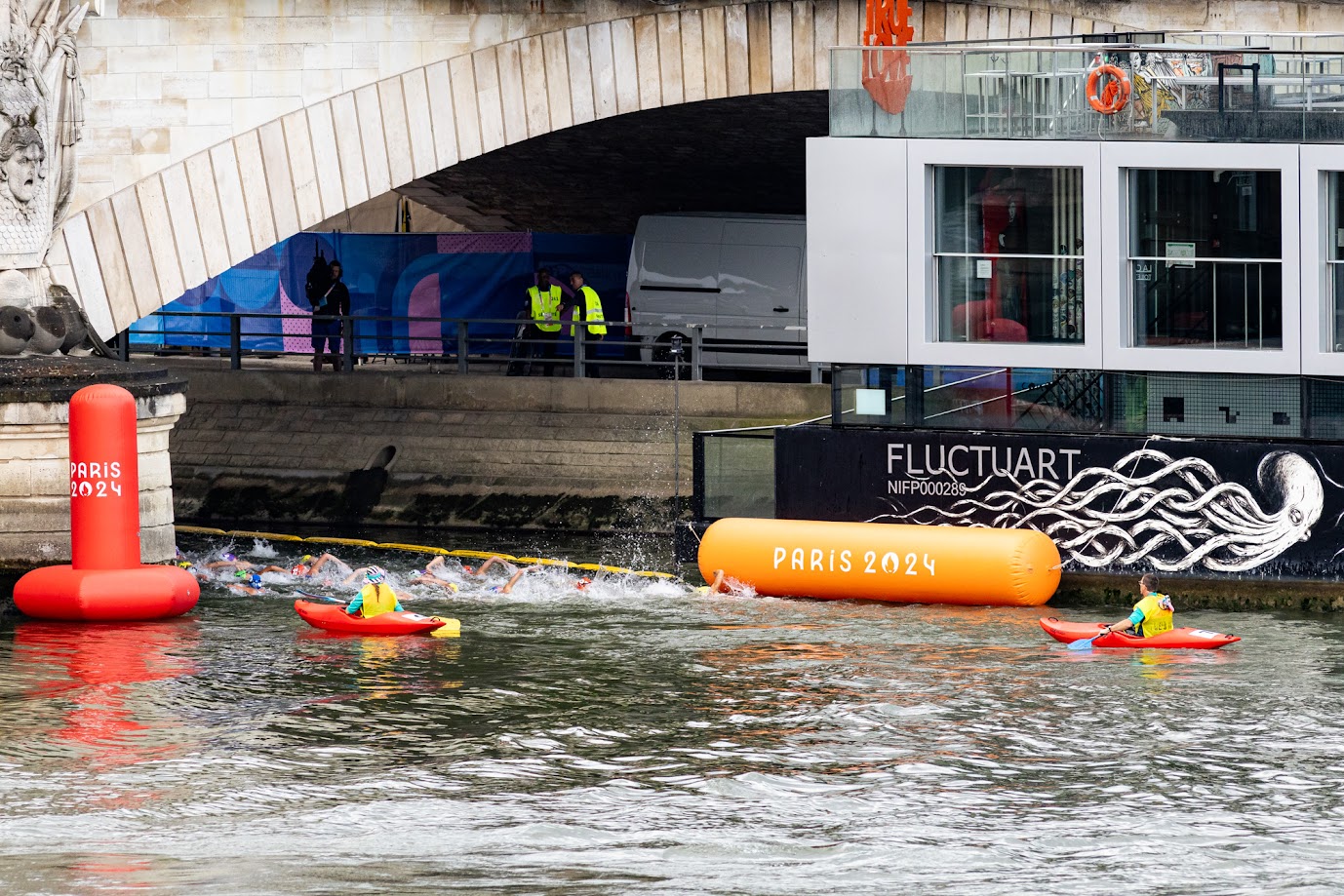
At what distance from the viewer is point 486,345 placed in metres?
40.4

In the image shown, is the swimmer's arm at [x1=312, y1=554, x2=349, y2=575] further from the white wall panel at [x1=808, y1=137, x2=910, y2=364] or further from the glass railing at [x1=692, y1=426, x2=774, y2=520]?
the white wall panel at [x1=808, y1=137, x2=910, y2=364]

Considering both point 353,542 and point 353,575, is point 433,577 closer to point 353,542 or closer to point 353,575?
point 353,575

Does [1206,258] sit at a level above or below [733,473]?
above

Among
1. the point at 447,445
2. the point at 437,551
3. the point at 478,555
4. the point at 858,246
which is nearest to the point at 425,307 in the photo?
the point at 447,445

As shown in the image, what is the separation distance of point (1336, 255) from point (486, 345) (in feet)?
65.1

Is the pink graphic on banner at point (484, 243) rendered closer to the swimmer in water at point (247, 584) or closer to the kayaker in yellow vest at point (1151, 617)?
the swimmer in water at point (247, 584)

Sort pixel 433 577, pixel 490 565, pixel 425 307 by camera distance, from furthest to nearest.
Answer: pixel 425 307
pixel 490 565
pixel 433 577

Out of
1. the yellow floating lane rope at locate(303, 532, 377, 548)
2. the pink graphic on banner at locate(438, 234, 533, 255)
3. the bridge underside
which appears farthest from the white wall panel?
the pink graphic on banner at locate(438, 234, 533, 255)

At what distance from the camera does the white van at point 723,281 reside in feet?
118

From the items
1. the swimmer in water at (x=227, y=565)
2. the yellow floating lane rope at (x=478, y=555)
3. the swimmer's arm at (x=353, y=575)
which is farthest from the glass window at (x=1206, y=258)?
the swimmer in water at (x=227, y=565)

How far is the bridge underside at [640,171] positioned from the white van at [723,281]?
5.15ft

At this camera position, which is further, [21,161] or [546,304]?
[546,304]

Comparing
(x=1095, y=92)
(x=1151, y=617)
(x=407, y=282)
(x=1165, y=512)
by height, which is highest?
(x=1095, y=92)

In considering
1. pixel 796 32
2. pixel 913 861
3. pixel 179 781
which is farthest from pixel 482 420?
pixel 913 861
